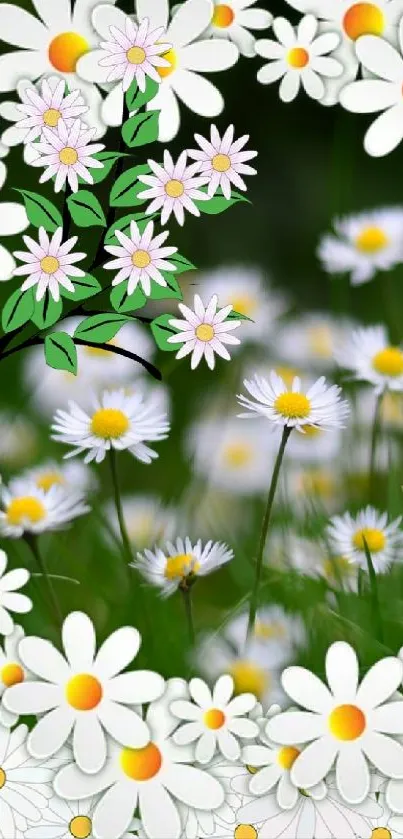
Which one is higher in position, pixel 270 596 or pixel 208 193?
pixel 208 193

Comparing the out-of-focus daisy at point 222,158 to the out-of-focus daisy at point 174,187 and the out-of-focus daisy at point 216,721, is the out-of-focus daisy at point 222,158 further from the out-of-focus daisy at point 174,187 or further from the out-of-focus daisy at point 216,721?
the out-of-focus daisy at point 216,721

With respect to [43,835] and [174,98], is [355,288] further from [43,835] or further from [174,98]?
[43,835]

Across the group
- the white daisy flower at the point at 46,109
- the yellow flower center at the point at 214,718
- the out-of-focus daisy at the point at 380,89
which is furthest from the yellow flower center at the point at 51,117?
the yellow flower center at the point at 214,718

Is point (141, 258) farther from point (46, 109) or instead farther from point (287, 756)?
point (287, 756)

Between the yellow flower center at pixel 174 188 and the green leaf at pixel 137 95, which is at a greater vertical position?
the green leaf at pixel 137 95

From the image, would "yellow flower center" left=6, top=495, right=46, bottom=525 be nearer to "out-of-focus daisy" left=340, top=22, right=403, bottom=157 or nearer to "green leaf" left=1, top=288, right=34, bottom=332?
"green leaf" left=1, top=288, right=34, bottom=332

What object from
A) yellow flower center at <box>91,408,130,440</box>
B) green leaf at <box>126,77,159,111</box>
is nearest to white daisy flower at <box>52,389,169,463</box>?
yellow flower center at <box>91,408,130,440</box>

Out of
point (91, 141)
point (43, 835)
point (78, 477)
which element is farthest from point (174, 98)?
point (43, 835)

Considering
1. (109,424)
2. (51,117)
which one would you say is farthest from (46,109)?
(109,424)
